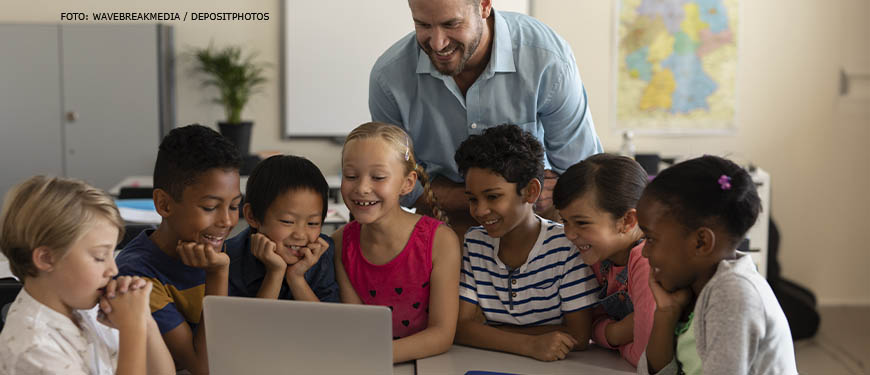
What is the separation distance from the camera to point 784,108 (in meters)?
4.70

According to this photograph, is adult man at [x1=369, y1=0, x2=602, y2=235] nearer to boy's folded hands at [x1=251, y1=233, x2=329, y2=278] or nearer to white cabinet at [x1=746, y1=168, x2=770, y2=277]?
boy's folded hands at [x1=251, y1=233, x2=329, y2=278]

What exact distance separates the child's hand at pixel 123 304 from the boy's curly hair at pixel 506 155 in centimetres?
80

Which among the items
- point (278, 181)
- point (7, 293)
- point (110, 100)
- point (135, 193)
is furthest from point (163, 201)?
point (110, 100)

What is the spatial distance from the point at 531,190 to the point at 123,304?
0.94m

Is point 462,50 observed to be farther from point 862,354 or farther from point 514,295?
point 862,354

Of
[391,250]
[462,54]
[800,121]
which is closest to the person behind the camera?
A: [391,250]

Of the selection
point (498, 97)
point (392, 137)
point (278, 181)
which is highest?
point (498, 97)

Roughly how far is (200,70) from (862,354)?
391 centimetres

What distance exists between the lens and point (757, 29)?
4.61 m

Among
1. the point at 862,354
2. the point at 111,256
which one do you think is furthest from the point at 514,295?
the point at 862,354

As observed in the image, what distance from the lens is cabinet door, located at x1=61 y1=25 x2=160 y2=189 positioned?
14.5 ft

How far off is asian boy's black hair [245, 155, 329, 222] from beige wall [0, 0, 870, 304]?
2.90m

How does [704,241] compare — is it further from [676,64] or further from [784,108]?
[784,108]

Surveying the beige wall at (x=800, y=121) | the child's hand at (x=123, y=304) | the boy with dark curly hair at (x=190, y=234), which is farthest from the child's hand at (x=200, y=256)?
the beige wall at (x=800, y=121)
